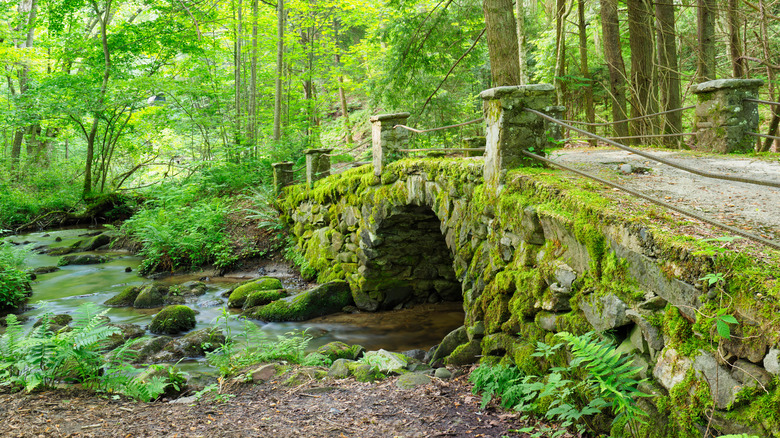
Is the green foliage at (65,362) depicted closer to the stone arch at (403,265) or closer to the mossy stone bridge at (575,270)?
the mossy stone bridge at (575,270)

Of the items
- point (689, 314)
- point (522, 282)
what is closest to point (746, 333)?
point (689, 314)

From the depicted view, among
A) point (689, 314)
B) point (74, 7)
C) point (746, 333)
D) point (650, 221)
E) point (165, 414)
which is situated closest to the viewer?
point (746, 333)

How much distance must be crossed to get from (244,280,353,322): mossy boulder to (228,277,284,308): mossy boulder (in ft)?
1.69

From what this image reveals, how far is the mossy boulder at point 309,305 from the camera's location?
342 inches

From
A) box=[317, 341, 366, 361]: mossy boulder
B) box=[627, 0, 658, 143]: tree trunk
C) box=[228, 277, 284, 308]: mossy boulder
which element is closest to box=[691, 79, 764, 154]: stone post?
box=[627, 0, 658, 143]: tree trunk

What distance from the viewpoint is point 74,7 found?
624 inches

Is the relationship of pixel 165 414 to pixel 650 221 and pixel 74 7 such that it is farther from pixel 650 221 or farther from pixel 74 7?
pixel 74 7

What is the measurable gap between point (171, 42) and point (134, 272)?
8262mm

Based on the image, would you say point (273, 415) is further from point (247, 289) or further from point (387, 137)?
point (247, 289)

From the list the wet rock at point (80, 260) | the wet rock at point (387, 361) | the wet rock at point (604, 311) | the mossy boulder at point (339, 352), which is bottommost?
the mossy boulder at point (339, 352)

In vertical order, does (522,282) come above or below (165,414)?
above

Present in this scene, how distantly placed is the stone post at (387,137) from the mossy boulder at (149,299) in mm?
5161

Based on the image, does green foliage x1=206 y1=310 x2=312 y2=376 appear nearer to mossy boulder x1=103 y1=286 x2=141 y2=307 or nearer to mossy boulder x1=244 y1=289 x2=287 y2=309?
mossy boulder x1=244 y1=289 x2=287 y2=309

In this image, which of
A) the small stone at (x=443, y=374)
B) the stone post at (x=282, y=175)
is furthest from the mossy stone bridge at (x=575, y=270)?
the stone post at (x=282, y=175)
